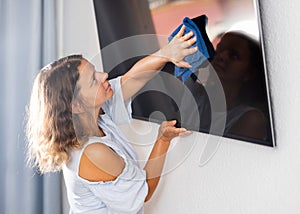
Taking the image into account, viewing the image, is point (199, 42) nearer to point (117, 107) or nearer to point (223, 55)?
point (223, 55)

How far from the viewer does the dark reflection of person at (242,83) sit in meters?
1.00

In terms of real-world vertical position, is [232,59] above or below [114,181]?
above

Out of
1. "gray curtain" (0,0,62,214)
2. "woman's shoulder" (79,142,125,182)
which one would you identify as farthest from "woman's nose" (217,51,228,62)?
"gray curtain" (0,0,62,214)

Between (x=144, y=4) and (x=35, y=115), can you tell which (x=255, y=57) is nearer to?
(x=144, y=4)

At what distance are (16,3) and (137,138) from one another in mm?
1083

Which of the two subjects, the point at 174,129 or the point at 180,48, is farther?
the point at 174,129

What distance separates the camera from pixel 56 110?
129 centimetres

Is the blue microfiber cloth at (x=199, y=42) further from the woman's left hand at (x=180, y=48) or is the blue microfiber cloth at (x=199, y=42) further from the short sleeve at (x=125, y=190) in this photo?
the short sleeve at (x=125, y=190)

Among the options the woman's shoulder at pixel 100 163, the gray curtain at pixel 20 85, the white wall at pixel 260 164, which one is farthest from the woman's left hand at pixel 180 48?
the gray curtain at pixel 20 85

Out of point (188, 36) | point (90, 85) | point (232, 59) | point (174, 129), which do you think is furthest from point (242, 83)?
point (90, 85)

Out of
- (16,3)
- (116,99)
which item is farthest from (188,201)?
(16,3)

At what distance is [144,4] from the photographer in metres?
1.36

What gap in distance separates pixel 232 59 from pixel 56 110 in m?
0.54

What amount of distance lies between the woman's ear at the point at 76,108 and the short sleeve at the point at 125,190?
20 centimetres
